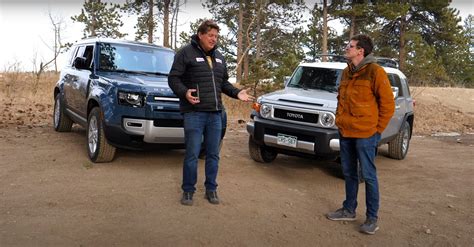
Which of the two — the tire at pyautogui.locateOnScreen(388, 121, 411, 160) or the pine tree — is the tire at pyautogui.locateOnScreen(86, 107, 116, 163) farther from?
the pine tree

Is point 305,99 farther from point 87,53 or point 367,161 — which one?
point 87,53

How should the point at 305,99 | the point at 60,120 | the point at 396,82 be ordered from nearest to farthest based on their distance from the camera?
1. the point at 305,99
2. the point at 396,82
3. the point at 60,120

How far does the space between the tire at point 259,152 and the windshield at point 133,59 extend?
185 centimetres

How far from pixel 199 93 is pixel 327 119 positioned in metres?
2.25

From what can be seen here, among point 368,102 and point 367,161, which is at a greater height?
point 368,102

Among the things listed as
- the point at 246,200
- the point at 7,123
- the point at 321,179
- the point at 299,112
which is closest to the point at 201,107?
the point at 246,200

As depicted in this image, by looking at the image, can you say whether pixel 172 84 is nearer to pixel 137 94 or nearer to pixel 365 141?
pixel 137 94

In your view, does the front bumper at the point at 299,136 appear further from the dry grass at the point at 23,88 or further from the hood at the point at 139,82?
the dry grass at the point at 23,88

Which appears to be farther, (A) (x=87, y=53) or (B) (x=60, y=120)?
(B) (x=60, y=120)

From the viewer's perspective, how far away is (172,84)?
4746 millimetres

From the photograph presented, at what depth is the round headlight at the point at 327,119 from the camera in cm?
628

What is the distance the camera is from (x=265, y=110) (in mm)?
6871

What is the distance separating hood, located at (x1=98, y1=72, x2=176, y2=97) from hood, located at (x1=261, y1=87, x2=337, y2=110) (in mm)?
1552

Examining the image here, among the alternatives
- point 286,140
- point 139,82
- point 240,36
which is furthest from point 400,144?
point 240,36
